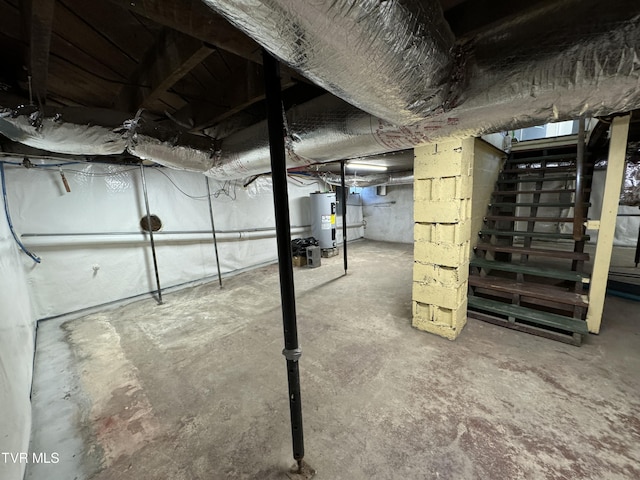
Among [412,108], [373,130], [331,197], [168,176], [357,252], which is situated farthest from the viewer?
[357,252]

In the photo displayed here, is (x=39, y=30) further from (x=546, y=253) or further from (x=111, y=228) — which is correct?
(x=546, y=253)

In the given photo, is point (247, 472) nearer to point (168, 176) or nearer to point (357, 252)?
point (168, 176)

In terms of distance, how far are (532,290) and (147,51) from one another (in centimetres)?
340

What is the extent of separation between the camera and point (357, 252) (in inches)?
224

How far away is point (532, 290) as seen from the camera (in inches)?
91.7

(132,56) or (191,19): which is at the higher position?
(132,56)

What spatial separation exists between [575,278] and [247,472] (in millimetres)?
2862

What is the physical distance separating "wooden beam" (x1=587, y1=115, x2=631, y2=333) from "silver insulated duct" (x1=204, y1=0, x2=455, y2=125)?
196 cm

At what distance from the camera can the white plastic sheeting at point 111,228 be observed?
2582 mm

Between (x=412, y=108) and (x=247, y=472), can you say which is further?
(x=247, y=472)

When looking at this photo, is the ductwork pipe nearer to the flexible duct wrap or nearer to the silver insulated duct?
the flexible duct wrap

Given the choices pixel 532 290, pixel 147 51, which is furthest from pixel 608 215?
pixel 147 51

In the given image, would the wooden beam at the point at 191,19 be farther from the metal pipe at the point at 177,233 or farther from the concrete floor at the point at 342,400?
the metal pipe at the point at 177,233

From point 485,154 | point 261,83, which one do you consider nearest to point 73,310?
point 261,83
